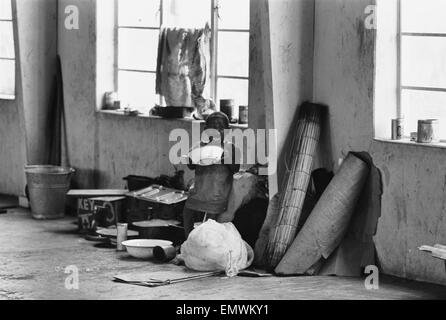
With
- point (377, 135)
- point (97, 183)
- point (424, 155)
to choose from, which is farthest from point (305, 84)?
point (97, 183)

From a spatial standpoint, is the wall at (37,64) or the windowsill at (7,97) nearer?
the wall at (37,64)

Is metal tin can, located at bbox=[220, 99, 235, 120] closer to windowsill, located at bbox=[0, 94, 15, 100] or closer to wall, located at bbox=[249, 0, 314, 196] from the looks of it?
wall, located at bbox=[249, 0, 314, 196]

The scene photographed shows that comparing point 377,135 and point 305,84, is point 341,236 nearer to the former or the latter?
point 377,135

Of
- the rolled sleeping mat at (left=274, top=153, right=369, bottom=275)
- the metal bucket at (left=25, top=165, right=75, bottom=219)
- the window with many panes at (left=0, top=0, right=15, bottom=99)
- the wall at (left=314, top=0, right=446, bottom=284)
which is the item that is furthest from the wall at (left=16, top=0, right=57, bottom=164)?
the rolled sleeping mat at (left=274, top=153, right=369, bottom=275)

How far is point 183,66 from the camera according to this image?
10203 mm

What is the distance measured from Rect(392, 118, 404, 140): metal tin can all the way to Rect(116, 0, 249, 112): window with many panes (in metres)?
2.09

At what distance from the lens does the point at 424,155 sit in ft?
25.9

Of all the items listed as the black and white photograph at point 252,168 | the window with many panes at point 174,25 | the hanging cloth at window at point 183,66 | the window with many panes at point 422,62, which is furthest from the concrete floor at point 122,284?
the window with many panes at point 174,25

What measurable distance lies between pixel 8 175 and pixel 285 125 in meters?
5.29

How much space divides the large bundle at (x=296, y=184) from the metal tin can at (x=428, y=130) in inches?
43.6

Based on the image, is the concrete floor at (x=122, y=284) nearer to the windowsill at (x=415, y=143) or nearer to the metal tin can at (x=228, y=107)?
the windowsill at (x=415, y=143)

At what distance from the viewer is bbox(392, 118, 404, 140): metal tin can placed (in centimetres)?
812

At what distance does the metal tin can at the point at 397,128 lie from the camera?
812cm

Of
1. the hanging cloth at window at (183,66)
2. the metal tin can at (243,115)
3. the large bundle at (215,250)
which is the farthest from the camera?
the hanging cloth at window at (183,66)
